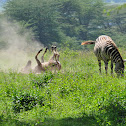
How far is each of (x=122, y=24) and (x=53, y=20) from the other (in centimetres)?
1434

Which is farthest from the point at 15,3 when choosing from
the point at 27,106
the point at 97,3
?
the point at 27,106

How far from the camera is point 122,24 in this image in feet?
139

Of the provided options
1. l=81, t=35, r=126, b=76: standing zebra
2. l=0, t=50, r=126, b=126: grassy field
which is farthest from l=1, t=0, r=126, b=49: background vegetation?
l=0, t=50, r=126, b=126: grassy field

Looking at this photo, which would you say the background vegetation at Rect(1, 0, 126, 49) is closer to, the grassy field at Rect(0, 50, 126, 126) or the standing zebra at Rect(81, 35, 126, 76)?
the standing zebra at Rect(81, 35, 126, 76)

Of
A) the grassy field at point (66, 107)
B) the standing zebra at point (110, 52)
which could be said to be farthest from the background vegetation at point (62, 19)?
the grassy field at point (66, 107)

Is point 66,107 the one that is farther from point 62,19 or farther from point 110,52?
point 62,19

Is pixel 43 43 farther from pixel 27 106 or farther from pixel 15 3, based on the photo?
pixel 27 106

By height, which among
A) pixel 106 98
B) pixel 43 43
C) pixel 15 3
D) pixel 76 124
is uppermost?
pixel 15 3

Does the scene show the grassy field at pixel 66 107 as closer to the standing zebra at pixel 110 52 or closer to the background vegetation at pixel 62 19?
the standing zebra at pixel 110 52

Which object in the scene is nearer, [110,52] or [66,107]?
[66,107]

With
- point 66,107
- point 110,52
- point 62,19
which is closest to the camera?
point 66,107

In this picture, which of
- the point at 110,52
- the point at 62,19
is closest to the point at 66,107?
the point at 110,52

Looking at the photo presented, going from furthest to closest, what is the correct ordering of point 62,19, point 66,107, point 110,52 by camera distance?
point 62,19
point 110,52
point 66,107

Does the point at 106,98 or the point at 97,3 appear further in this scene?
the point at 97,3
